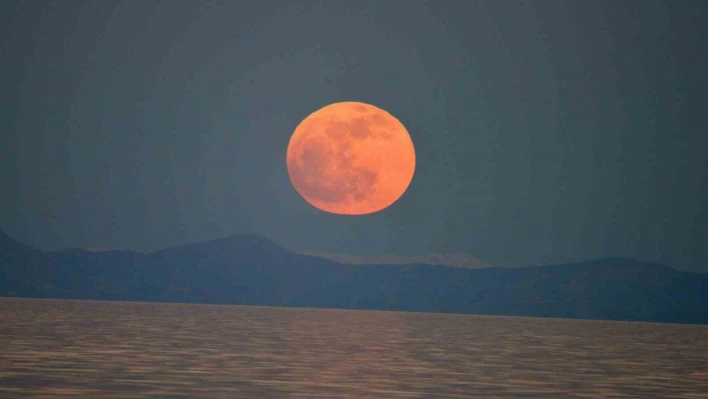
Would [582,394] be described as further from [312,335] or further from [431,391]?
[312,335]

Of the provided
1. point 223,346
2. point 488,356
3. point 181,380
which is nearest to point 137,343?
point 223,346

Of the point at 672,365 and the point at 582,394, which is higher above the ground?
the point at 672,365

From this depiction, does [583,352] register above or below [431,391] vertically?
above

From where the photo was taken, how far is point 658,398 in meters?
27.9

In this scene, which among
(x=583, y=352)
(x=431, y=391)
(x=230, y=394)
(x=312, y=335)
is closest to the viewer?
(x=230, y=394)

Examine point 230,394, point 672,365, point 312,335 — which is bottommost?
point 230,394

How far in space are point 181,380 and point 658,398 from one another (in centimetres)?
1070

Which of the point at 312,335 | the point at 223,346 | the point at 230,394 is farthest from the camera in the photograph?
the point at 312,335

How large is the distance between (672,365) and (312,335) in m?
20.1

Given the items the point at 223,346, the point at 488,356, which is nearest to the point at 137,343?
the point at 223,346

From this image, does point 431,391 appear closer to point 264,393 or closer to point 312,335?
point 264,393

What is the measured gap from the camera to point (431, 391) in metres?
27.9

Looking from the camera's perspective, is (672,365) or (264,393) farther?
(672,365)

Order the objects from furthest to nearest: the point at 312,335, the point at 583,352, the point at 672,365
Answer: the point at 312,335 < the point at 583,352 < the point at 672,365
